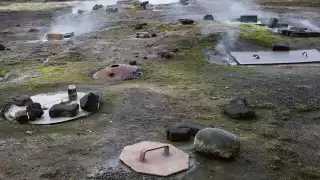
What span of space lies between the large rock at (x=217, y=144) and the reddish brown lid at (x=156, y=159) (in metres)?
0.28

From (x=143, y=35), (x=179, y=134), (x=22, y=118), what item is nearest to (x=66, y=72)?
(x=22, y=118)

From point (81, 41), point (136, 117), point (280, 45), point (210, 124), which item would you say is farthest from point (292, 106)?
point (81, 41)

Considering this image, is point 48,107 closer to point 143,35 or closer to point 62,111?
point 62,111

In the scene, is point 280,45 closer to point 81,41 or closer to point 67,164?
point 81,41

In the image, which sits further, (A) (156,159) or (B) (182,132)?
(B) (182,132)

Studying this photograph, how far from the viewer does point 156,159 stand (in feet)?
17.7

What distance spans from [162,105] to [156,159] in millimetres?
2412

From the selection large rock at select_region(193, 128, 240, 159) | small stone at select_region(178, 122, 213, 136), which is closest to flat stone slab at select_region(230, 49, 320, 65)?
small stone at select_region(178, 122, 213, 136)

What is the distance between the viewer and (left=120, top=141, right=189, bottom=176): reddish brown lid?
5152mm

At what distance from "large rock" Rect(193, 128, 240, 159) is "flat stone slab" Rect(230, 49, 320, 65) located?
5.56 meters

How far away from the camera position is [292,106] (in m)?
7.45

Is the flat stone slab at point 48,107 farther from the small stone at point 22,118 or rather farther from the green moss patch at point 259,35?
the green moss patch at point 259,35

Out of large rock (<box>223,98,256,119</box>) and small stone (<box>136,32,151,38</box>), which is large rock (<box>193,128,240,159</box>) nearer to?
large rock (<box>223,98,256,119</box>)

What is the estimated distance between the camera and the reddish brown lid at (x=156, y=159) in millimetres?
5152
